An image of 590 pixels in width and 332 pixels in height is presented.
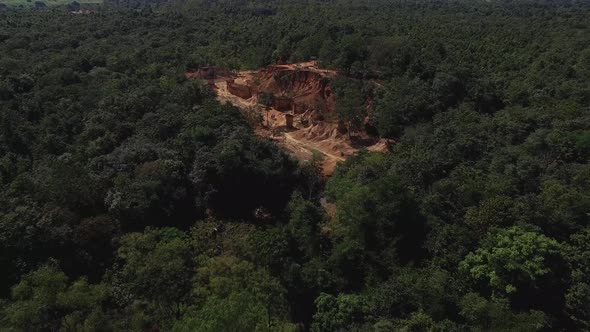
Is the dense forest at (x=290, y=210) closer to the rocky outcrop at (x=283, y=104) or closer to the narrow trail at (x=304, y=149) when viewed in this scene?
the narrow trail at (x=304, y=149)

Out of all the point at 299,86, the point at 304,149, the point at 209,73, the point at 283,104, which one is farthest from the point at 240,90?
the point at 304,149

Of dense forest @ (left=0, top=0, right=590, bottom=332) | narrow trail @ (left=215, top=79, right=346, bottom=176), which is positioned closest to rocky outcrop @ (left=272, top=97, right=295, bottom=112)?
narrow trail @ (left=215, top=79, right=346, bottom=176)

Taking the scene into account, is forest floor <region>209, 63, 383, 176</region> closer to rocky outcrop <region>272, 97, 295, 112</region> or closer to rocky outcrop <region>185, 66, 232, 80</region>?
rocky outcrop <region>272, 97, 295, 112</region>

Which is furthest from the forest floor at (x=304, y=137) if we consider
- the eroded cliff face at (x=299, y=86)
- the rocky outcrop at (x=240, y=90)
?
the rocky outcrop at (x=240, y=90)

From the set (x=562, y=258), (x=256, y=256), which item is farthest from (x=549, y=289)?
(x=256, y=256)

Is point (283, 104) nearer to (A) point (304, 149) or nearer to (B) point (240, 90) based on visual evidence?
(B) point (240, 90)
